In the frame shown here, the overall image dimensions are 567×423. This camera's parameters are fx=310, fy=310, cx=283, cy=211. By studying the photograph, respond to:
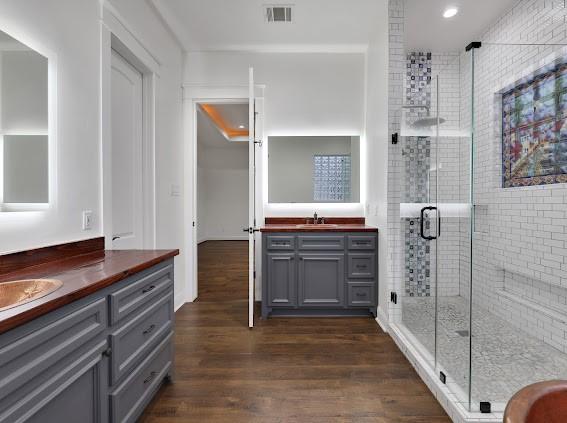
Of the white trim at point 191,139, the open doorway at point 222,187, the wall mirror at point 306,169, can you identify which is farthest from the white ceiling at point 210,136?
the wall mirror at point 306,169

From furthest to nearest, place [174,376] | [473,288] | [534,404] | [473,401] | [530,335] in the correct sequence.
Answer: [530,335] → [174,376] → [473,288] → [473,401] → [534,404]

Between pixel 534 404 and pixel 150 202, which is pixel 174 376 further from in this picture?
pixel 534 404

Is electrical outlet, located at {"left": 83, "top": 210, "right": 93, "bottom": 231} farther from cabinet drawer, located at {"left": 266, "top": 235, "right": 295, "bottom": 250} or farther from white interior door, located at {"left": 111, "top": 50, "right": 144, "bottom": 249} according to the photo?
cabinet drawer, located at {"left": 266, "top": 235, "right": 295, "bottom": 250}

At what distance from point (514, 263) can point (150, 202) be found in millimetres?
3154

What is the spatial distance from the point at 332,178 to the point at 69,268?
287 centimetres

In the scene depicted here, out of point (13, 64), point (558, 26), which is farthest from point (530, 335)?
point (13, 64)

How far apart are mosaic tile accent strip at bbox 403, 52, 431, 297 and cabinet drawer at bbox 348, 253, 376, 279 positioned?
1.07 ft

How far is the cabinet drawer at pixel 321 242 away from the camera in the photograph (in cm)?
319

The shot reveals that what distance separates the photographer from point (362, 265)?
3.19 m

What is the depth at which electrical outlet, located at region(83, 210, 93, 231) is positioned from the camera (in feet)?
6.37

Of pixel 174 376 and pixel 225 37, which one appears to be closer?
pixel 174 376

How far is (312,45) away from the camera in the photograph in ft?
11.8

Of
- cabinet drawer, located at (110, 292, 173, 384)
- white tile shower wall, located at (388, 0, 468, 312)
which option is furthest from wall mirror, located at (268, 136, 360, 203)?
cabinet drawer, located at (110, 292, 173, 384)

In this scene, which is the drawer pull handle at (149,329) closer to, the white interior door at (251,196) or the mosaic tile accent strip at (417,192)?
the white interior door at (251,196)
